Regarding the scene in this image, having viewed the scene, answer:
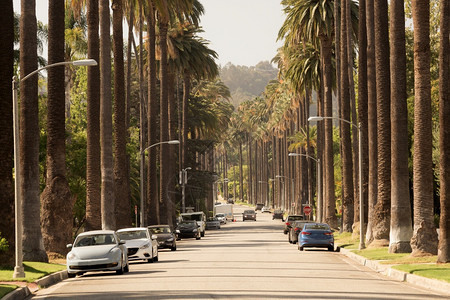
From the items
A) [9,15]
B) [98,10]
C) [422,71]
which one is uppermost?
[98,10]

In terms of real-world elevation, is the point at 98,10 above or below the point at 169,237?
above

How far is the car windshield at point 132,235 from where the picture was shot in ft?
125

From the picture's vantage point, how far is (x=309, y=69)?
8369cm

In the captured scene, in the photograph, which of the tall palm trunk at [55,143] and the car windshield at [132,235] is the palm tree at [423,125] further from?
the tall palm trunk at [55,143]

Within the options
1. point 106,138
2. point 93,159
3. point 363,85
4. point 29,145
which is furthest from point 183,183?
point 29,145

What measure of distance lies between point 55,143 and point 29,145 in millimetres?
3393

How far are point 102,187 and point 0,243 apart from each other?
18970 millimetres

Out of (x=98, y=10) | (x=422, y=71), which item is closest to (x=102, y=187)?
(x=98, y=10)

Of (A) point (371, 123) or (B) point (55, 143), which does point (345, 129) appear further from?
(B) point (55, 143)

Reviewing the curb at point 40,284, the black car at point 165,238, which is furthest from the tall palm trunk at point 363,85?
the curb at point 40,284

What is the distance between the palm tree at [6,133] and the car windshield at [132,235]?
935 centimetres

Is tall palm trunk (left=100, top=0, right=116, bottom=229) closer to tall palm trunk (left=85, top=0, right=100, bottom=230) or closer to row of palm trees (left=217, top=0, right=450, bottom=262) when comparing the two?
tall palm trunk (left=85, top=0, right=100, bottom=230)

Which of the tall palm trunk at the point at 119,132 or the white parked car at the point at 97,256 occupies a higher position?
the tall palm trunk at the point at 119,132

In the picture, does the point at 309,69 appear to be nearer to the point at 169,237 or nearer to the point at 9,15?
the point at 169,237
